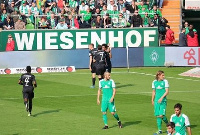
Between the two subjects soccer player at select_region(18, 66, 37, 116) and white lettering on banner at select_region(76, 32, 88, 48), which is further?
white lettering on banner at select_region(76, 32, 88, 48)

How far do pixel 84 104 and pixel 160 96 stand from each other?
8.48 m

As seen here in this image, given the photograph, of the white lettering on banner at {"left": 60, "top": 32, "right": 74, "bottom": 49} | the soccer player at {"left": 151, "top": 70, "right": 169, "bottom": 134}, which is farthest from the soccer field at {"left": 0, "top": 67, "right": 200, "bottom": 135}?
the white lettering on banner at {"left": 60, "top": 32, "right": 74, "bottom": 49}

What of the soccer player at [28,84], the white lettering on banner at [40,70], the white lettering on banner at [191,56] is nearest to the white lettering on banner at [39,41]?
the white lettering on banner at [40,70]

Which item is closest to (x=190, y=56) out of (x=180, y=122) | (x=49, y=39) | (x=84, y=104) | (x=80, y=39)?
(x=80, y=39)

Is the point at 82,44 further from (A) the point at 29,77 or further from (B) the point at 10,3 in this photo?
(A) the point at 29,77

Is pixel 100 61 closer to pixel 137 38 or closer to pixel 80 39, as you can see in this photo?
pixel 80 39

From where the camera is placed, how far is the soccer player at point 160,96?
2795cm

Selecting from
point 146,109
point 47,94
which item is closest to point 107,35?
point 47,94

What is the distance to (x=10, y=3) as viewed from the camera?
5253 centimetres

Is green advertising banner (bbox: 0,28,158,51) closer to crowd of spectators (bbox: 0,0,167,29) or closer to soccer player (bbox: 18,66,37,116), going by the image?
crowd of spectators (bbox: 0,0,167,29)

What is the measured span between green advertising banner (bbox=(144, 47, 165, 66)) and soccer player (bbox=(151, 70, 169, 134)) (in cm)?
2281

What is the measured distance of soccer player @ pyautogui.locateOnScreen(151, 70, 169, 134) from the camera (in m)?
28.0

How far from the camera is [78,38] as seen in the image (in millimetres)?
52281

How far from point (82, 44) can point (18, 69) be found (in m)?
5.69
